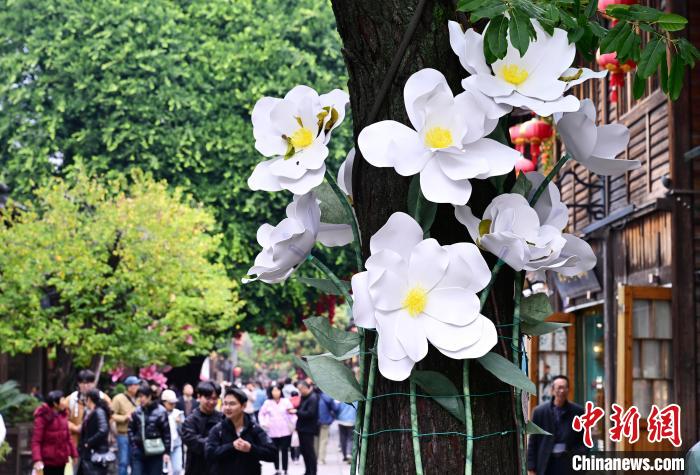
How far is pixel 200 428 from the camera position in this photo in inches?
475

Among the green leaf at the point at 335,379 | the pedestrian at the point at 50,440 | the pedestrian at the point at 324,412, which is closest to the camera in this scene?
the green leaf at the point at 335,379

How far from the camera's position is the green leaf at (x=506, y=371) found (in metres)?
2.92

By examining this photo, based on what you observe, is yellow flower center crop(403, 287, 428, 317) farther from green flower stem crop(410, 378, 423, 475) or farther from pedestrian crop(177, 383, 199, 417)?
pedestrian crop(177, 383, 199, 417)

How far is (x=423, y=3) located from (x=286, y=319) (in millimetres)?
33291

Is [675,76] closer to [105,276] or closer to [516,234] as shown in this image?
[516,234]

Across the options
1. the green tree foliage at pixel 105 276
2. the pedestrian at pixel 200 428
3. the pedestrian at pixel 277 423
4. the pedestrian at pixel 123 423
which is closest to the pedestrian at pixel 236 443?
the pedestrian at pixel 200 428

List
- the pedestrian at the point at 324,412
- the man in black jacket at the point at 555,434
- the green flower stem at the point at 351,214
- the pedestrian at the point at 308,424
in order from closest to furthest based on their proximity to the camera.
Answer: the green flower stem at the point at 351,214
the man in black jacket at the point at 555,434
the pedestrian at the point at 308,424
the pedestrian at the point at 324,412

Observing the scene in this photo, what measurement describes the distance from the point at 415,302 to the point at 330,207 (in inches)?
19.5

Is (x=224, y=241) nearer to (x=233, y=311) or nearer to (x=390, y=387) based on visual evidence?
(x=233, y=311)

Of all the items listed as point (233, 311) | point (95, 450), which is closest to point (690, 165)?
point (95, 450)

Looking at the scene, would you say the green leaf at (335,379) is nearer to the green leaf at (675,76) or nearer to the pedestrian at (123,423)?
the green leaf at (675,76)

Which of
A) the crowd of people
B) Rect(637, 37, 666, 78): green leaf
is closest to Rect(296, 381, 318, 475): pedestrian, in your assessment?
the crowd of people

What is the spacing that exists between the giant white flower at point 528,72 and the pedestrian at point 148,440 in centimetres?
1301

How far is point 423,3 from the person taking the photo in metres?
3.15
